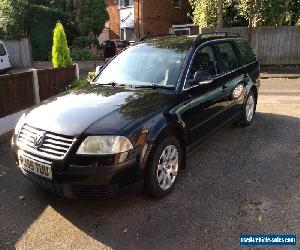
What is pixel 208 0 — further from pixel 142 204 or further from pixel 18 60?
pixel 142 204

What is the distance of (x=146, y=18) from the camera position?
28.0 metres

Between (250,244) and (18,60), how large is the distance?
21.0 m

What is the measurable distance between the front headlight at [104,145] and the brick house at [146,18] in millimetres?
24763

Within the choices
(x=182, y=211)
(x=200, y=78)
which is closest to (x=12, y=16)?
(x=200, y=78)

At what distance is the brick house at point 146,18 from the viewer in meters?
27.9

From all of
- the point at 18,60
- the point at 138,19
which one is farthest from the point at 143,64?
the point at 138,19

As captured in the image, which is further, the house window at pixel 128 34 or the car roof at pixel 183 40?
the house window at pixel 128 34

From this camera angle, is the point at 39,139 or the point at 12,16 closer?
the point at 39,139

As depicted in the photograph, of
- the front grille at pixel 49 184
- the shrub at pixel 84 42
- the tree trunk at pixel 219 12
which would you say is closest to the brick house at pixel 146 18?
the shrub at pixel 84 42

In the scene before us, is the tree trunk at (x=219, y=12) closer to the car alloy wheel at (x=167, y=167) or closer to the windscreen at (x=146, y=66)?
the windscreen at (x=146, y=66)

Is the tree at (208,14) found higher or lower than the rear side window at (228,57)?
higher

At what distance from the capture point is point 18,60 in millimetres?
21672

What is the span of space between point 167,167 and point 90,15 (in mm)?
21650

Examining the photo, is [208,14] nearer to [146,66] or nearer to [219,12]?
[219,12]
